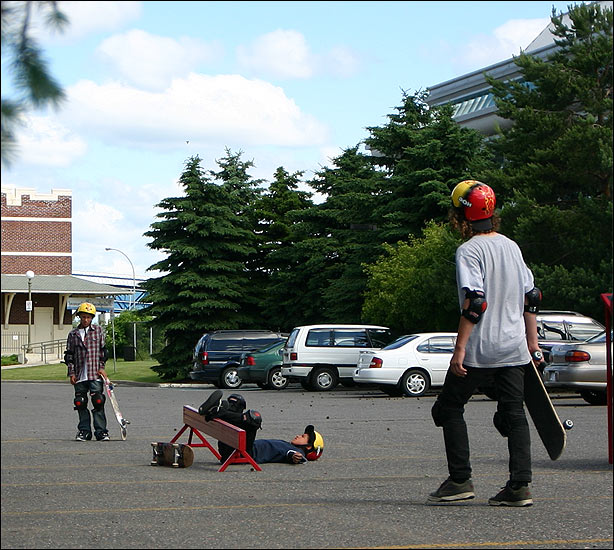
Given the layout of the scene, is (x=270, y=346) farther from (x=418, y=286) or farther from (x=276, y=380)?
(x=418, y=286)

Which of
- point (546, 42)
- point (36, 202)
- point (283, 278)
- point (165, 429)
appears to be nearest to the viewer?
point (36, 202)

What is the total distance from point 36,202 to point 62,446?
9.40 meters

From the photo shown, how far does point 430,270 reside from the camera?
34750 mm

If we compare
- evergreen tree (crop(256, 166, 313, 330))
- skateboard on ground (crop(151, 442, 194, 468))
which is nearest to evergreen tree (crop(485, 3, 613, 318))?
evergreen tree (crop(256, 166, 313, 330))

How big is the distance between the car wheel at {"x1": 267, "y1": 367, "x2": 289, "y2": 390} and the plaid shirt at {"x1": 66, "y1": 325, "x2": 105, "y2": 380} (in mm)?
19702

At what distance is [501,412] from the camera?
702 cm

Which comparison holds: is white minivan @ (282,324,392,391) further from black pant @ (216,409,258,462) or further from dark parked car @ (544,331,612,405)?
black pant @ (216,409,258,462)

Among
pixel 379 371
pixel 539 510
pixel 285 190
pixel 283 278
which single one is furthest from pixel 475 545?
pixel 285 190

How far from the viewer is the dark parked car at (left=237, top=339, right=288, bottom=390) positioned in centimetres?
3344

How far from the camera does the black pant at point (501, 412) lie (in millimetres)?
6926

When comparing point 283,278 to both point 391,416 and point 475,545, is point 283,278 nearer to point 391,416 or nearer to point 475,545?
point 391,416

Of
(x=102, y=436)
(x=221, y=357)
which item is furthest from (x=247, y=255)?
(x=102, y=436)

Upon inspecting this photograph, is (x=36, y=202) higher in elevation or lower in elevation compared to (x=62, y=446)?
higher

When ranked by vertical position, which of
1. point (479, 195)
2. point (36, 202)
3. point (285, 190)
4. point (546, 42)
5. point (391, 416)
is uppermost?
point (546, 42)
